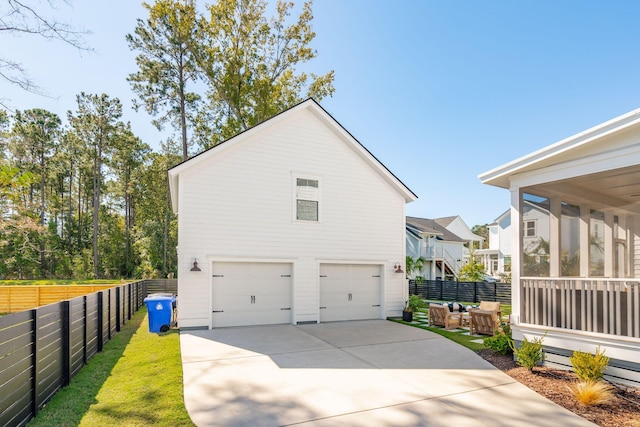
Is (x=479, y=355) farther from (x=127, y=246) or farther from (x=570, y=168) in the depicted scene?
(x=127, y=246)

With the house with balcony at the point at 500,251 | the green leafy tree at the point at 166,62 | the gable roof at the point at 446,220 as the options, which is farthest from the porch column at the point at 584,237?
the gable roof at the point at 446,220

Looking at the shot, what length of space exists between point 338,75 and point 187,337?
17.3 m

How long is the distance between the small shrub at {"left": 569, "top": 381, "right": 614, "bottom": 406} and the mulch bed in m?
0.05

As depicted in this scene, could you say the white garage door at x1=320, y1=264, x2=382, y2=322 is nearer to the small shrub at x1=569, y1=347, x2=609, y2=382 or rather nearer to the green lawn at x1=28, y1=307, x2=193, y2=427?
the green lawn at x1=28, y1=307, x2=193, y2=427

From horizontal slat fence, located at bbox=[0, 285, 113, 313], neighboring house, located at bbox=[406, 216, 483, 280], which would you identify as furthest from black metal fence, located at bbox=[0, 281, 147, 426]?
neighboring house, located at bbox=[406, 216, 483, 280]

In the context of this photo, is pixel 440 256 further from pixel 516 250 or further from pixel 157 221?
pixel 157 221

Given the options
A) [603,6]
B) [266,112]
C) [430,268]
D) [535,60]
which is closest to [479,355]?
[603,6]

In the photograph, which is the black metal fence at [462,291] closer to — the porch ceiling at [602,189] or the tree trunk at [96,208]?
the porch ceiling at [602,189]

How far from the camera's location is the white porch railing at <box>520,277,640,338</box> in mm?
5316

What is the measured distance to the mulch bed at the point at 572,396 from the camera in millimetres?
4328

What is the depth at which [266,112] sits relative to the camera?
20.8 meters

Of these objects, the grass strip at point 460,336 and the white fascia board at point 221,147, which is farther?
the white fascia board at point 221,147

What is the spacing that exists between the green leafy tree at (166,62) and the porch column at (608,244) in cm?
1966

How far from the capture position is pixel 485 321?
9.62 m
